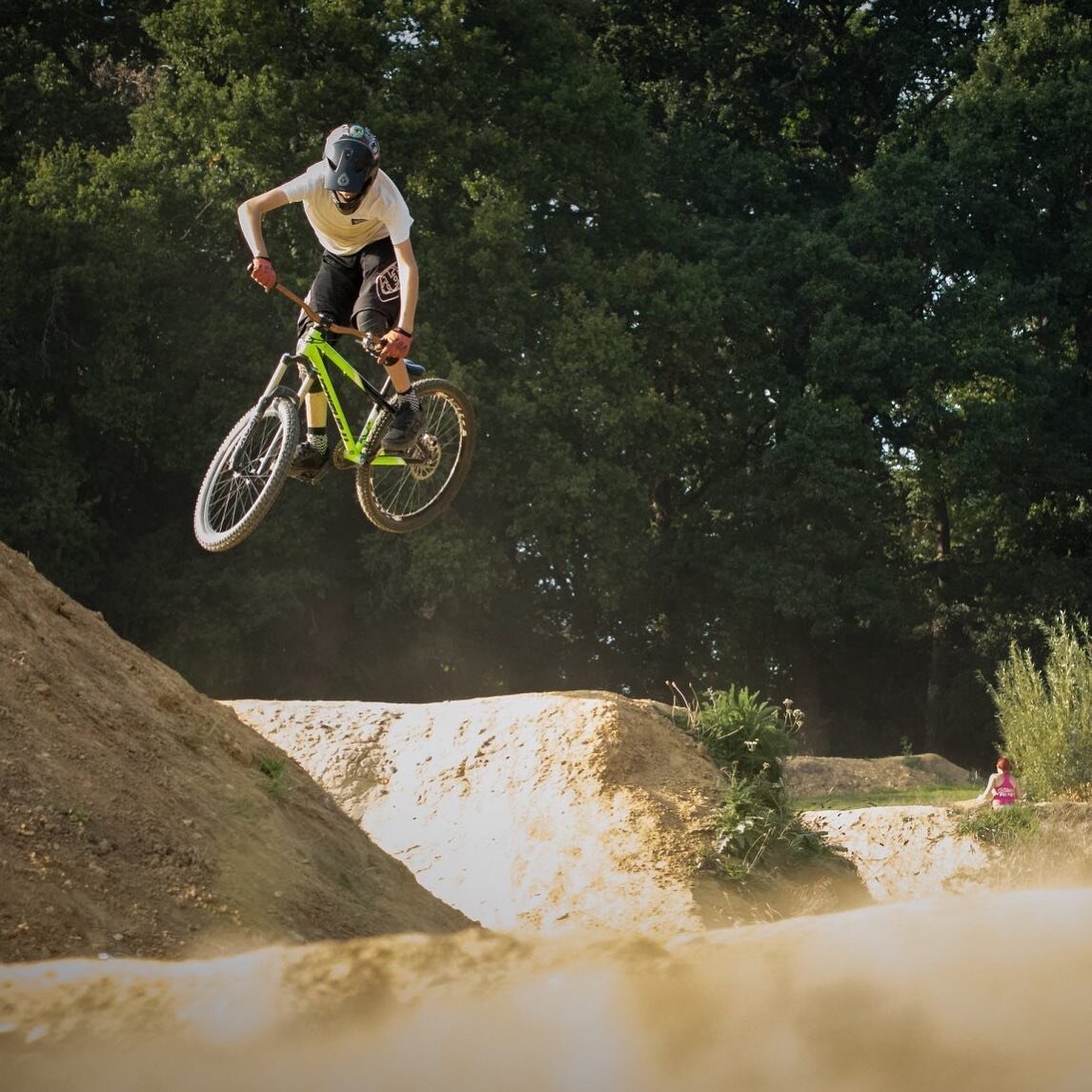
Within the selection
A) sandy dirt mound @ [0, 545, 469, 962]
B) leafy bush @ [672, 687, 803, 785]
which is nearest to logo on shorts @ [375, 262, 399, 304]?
sandy dirt mound @ [0, 545, 469, 962]

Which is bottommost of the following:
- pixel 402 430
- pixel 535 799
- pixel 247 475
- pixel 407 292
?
pixel 535 799

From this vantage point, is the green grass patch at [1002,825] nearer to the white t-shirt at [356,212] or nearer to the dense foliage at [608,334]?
the white t-shirt at [356,212]

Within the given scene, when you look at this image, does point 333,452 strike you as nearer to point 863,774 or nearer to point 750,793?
point 750,793

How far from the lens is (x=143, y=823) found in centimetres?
782

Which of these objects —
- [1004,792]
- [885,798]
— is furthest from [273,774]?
[885,798]

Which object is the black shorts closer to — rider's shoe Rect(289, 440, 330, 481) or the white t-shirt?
the white t-shirt

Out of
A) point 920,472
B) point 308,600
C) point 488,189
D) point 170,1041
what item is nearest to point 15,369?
point 308,600

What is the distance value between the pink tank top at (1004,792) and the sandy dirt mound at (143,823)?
26.3ft

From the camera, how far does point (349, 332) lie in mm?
9156

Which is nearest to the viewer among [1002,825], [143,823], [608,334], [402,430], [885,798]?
[143,823]

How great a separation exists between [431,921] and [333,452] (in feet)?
9.31

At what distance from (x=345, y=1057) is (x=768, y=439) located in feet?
94.4

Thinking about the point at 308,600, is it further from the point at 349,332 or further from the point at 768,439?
the point at 349,332

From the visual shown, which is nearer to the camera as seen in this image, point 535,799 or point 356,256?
point 356,256
